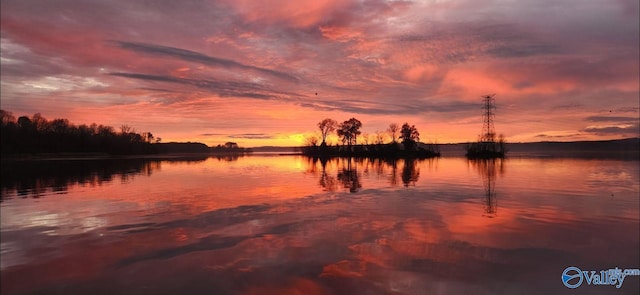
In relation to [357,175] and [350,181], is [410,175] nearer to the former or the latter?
[357,175]

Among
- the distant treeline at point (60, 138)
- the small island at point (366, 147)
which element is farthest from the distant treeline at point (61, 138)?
the small island at point (366, 147)

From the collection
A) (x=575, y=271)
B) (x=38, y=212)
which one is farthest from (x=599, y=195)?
(x=38, y=212)

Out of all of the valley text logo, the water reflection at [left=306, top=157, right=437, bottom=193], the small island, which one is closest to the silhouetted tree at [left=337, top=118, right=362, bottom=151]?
the small island

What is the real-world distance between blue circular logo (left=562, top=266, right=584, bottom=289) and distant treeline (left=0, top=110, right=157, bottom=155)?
474 ft

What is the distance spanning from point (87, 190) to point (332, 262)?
23982 millimetres

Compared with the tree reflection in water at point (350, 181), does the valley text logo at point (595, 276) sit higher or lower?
lower

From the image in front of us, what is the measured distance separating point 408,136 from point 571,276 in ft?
394

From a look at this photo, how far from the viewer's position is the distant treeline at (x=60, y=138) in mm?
119062

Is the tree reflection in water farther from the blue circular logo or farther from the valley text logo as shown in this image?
the valley text logo

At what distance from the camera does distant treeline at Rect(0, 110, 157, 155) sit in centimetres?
11906

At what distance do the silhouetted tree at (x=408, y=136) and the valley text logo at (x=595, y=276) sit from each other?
117737 millimetres

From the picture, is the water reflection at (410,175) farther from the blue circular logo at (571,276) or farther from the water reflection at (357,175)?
the blue circular logo at (571,276)

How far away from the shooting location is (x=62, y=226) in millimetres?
14703

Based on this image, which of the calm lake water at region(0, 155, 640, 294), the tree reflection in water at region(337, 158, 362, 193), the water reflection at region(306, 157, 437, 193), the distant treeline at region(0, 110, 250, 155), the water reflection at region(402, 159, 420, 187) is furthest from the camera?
the distant treeline at region(0, 110, 250, 155)
